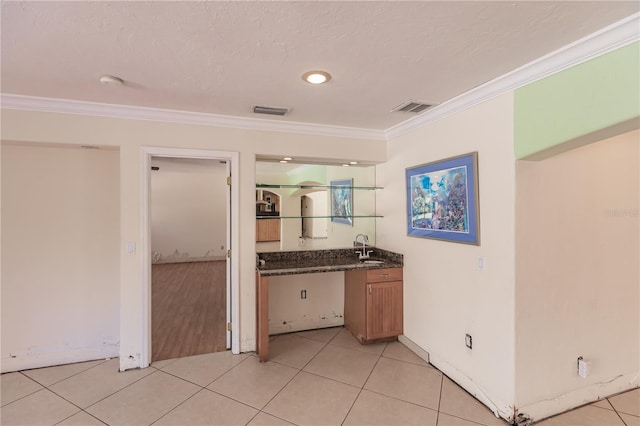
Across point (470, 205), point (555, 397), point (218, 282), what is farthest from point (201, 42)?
point (218, 282)

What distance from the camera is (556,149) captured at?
1.94 meters

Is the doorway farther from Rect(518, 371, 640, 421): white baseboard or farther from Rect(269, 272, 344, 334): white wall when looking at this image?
Rect(518, 371, 640, 421): white baseboard

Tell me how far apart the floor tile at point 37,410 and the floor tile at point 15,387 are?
0.26 ft

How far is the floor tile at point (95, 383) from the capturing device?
239cm

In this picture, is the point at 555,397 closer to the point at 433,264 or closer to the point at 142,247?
the point at 433,264

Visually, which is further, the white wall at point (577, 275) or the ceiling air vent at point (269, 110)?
the ceiling air vent at point (269, 110)

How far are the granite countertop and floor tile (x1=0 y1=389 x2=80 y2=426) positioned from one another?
1.74m

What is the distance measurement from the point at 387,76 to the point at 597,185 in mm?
1818

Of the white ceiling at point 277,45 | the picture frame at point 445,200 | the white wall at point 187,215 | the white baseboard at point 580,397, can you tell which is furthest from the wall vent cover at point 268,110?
the white wall at point 187,215

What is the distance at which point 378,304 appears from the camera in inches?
129

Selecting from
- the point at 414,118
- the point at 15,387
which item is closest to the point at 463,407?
the point at 414,118

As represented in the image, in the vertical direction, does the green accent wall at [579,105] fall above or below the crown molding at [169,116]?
below

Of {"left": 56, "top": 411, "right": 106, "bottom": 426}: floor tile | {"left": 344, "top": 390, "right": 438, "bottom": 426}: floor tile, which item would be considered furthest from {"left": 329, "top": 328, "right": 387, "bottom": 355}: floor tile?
{"left": 56, "top": 411, "right": 106, "bottom": 426}: floor tile

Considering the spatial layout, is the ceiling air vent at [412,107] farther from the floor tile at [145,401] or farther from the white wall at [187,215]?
the white wall at [187,215]
